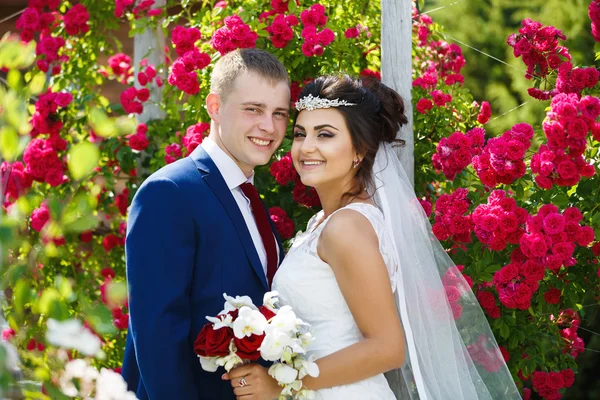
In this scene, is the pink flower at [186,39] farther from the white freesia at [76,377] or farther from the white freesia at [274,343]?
the white freesia at [76,377]

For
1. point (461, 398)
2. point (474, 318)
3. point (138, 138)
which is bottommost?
point (461, 398)

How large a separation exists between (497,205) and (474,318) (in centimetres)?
47

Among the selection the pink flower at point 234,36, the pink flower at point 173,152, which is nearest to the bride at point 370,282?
the pink flower at point 234,36

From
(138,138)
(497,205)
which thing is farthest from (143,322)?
(138,138)

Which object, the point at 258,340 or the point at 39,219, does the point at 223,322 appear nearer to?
the point at 258,340

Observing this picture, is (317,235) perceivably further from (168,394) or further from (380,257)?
(168,394)

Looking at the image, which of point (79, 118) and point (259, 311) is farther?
point (79, 118)

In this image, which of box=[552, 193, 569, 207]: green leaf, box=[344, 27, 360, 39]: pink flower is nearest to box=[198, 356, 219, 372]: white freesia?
box=[552, 193, 569, 207]: green leaf

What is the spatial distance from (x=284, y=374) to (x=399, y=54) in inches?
63.9

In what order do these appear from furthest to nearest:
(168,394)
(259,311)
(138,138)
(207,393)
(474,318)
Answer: (138,138)
(474,318)
(207,393)
(168,394)
(259,311)

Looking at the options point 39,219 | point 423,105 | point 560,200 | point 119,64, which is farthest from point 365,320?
point 119,64

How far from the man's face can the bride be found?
0.11 metres

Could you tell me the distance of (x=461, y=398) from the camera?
103 inches

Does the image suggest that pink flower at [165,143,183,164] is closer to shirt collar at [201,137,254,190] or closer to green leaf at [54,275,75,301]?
shirt collar at [201,137,254,190]
